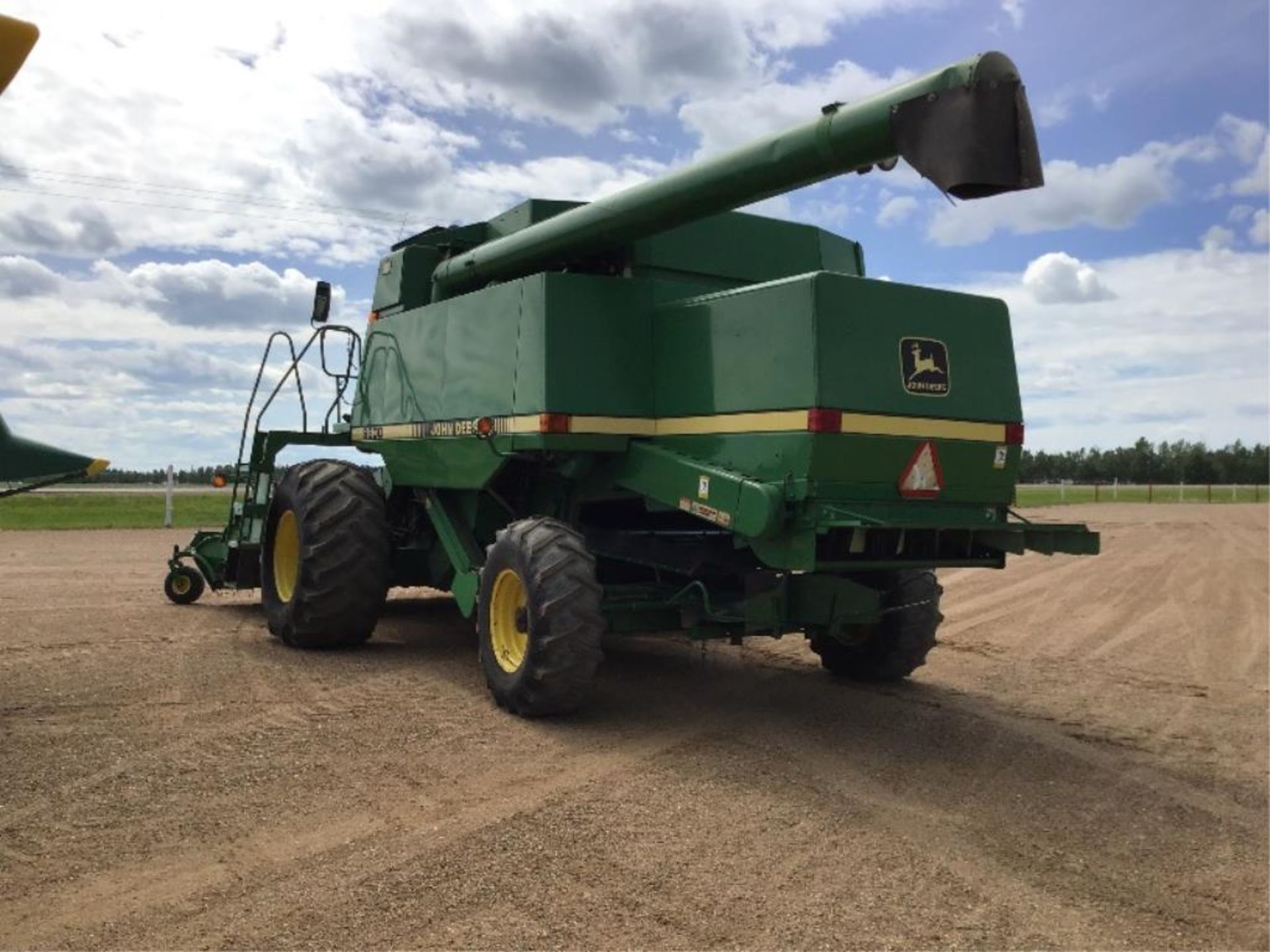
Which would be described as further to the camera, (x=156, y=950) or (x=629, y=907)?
(x=629, y=907)

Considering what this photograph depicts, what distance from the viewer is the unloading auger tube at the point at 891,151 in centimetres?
486

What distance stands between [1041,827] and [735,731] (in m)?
1.82

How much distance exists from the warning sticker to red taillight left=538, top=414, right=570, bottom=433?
1968mm

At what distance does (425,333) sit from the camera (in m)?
8.27

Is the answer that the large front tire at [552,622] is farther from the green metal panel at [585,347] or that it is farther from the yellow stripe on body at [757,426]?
the green metal panel at [585,347]

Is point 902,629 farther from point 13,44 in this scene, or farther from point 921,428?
point 13,44

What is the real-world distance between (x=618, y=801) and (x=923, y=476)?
2.45 meters

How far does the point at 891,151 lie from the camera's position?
5090mm

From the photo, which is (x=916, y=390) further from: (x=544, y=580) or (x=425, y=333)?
(x=425, y=333)

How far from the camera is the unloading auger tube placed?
15.9 feet

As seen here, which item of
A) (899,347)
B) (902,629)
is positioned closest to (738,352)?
(899,347)

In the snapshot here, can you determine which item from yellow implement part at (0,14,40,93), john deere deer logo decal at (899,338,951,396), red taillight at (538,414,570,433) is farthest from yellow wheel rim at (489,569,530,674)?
yellow implement part at (0,14,40,93)

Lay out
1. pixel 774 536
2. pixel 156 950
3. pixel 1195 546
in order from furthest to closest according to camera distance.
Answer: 1. pixel 1195 546
2. pixel 774 536
3. pixel 156 950

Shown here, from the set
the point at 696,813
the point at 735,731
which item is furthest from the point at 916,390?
the point at 696,813
